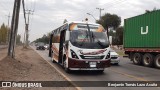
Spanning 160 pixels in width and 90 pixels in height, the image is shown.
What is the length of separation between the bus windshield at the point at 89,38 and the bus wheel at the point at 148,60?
6.89 m

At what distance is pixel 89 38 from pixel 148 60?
8.21 meters

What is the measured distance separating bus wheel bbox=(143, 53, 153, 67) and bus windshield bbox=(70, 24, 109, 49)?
689 cm

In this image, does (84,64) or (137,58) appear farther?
(137,58)

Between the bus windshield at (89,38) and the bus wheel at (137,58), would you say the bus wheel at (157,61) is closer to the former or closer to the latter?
the bus wheel at (137,58)

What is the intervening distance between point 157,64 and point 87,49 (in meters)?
7.56

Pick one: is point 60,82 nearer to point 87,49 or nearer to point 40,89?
point 40,89

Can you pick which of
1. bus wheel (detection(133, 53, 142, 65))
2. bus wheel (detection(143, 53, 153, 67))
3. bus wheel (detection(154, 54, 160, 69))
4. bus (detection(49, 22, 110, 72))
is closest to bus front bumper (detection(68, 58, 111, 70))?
bus (detection(49, 22, 110, 72))

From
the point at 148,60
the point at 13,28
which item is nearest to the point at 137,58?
the point at 148,60

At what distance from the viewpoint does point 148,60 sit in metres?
21.3

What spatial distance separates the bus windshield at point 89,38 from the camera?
47.0 ft

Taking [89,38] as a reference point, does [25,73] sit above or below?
below

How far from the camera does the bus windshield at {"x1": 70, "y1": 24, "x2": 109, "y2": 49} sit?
47.0 feet

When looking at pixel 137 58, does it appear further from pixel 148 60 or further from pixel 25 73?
pixel 25 73

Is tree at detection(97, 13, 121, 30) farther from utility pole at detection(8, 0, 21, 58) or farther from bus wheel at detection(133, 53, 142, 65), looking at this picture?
utility pole at detection(8, 0, 21, 58)
